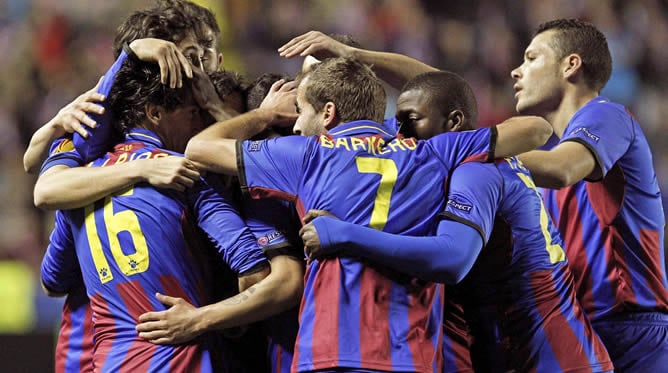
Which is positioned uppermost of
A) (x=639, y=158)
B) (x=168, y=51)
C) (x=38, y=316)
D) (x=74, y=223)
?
(x=168, y=51)

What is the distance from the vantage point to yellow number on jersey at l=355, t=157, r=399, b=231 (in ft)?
10.1

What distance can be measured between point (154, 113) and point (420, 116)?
3.50 feet

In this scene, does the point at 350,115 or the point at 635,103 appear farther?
the point at 635,103

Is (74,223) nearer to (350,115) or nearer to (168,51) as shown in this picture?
(168,51)

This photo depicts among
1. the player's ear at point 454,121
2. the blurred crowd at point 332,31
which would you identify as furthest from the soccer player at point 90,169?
the blurred crowd at point 332,31

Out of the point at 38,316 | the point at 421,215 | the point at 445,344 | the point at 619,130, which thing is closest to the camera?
the point at 421,215

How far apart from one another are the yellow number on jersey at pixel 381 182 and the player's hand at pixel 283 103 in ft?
1.86

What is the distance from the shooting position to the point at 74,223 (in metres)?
3.49

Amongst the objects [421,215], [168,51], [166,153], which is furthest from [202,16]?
[421,215]

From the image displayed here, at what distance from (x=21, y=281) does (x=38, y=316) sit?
47 cm

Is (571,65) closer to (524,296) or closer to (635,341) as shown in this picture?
(635,341)

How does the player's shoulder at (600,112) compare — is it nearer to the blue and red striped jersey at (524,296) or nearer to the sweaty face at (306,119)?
the blue and red striped jersey at (524,296)

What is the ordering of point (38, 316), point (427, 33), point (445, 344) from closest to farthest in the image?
point (445, 344) → point (38, 316) → point (427, 33)

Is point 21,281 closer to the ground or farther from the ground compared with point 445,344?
closer to the ground
